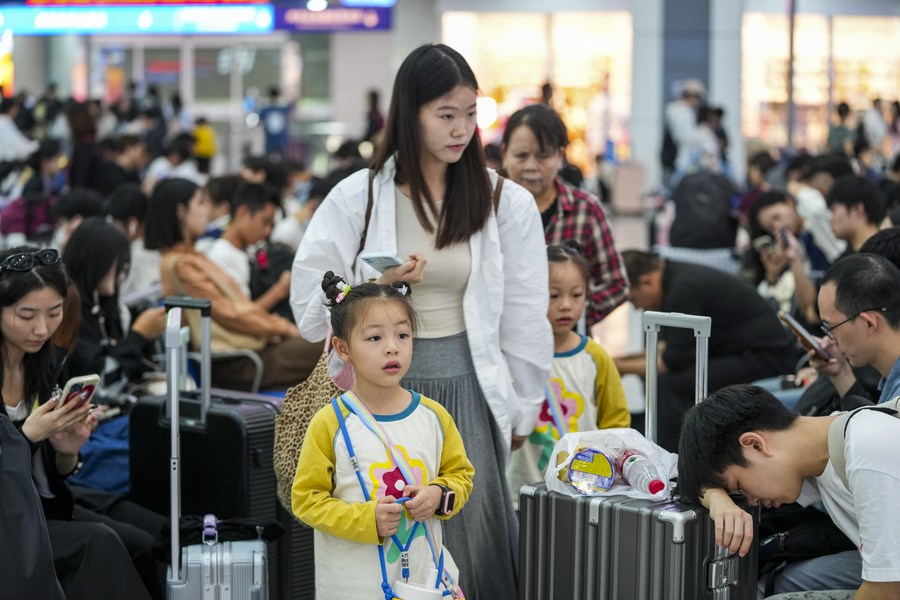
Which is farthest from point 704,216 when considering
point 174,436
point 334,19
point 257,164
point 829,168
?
point 174,436

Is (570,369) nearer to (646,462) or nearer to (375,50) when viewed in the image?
(646,462)

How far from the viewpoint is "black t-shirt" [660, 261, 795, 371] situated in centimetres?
531

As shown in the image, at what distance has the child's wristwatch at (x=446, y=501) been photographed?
131 inches

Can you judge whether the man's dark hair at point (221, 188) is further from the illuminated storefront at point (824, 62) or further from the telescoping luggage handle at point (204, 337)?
the illuminated storefront at point (824, 62)

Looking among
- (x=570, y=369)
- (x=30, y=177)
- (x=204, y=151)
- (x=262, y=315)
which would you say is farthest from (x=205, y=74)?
(x=570, y=369)

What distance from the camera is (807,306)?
630 centimetres

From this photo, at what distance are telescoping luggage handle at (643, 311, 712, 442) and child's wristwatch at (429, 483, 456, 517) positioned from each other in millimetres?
658

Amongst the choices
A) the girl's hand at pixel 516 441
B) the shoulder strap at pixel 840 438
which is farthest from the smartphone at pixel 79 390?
the shoulder strap at pixel 840 438

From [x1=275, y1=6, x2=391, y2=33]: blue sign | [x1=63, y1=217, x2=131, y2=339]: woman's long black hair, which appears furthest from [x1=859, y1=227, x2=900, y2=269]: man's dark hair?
[x1=275, y1=6, x2=391, y2=33]: blue sign

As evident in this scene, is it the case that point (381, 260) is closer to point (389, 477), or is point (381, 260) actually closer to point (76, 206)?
point (389, 477)

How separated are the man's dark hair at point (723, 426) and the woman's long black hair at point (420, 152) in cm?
87

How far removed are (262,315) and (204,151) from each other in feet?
43.1

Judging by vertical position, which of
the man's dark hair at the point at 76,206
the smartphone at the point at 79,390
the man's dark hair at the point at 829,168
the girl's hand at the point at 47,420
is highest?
the man's dark hair at the point at 829,168

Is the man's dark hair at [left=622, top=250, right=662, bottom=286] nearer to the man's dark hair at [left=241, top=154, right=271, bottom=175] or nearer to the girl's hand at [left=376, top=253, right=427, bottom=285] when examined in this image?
the girl's hand at [left=376, top=253, right=427, bottom=285]
